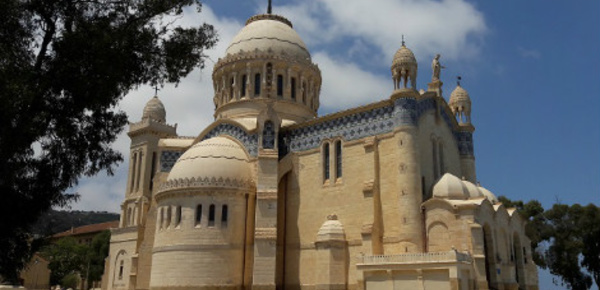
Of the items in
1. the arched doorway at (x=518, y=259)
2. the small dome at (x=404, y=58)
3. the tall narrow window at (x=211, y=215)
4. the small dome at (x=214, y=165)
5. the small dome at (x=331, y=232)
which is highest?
the small dome at (x=404, y=58)

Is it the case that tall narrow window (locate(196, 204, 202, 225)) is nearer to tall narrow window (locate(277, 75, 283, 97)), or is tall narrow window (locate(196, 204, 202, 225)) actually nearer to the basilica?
the basilica

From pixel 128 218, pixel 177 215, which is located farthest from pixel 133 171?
pixel 177 215

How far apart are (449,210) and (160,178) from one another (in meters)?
19.8

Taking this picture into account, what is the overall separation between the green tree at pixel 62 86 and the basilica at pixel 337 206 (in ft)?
44.8

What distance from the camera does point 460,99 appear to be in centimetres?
3262

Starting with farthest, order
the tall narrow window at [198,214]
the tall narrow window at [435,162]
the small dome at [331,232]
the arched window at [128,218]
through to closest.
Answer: the arched window at [128,218] → the tall narrow window at [198,214] → the tall narrow window at [435,162] → the small dome at [331,232]

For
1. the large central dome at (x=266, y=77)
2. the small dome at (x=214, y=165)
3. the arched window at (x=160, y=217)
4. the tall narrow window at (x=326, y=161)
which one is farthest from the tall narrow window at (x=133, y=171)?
the tall narrow window at (x=326, y=161)

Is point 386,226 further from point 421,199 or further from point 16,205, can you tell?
point 16,205

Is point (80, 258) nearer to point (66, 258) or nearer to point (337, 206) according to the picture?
point (66, 258)

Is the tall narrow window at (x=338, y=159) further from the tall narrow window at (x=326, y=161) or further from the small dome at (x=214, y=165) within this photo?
the small dome at (x=214, y=165)

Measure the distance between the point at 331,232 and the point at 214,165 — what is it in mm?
7834

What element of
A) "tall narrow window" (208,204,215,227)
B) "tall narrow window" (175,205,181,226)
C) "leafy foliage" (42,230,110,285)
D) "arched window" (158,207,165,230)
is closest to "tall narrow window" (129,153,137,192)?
"arched window" (158,207,165,230)

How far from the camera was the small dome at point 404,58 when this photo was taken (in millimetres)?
26781

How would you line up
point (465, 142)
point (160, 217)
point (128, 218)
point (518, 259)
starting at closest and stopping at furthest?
point (518, 259) < point (160, 217) < point (465, 142) < point (128, 218)
